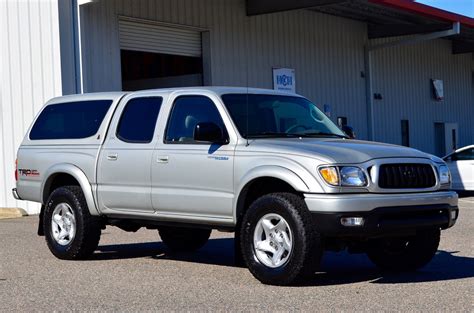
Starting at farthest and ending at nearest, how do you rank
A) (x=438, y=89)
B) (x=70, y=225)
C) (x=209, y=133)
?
(x=438, y=89), (x=70, y=225), (x=209, y=133)

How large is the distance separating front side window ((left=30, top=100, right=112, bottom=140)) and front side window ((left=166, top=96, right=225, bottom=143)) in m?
1.23

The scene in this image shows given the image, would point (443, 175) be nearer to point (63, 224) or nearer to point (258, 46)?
point (63, 224)

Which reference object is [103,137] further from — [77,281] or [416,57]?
[416,57]

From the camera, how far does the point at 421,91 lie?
1235 inches

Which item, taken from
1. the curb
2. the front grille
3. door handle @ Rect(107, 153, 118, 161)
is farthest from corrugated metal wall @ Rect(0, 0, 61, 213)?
the front grille

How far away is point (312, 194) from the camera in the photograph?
789 centimetres

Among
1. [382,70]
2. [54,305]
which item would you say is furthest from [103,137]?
[382,70]

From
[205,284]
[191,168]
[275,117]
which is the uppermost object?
[275,117]

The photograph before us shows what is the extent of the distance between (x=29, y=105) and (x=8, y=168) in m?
1.54

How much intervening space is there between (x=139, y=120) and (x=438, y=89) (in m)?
24.2

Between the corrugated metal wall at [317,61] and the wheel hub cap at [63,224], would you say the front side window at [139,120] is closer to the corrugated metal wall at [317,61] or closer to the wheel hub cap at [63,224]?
the wheel hub cap at [63,224]

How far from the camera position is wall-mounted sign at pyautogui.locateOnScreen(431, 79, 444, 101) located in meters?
32.1

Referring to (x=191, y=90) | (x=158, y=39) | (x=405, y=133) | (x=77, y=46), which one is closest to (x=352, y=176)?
(x=191, y=90)

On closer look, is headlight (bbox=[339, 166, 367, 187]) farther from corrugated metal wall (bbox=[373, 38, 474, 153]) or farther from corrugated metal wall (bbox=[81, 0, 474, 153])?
corrugated metal wall (bbox=[373, 38, 474, 153])
